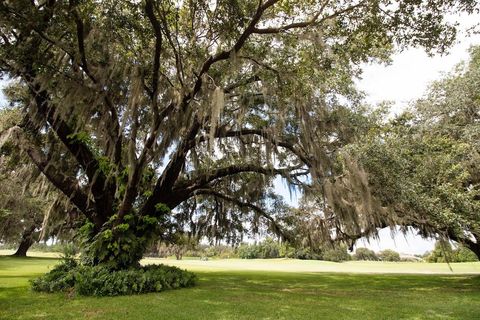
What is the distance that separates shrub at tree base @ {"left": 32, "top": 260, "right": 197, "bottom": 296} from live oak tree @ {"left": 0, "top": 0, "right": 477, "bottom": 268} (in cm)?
48

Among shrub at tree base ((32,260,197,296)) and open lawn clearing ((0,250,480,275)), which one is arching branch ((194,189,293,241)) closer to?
shrub at tree base ((32,260,197,296))

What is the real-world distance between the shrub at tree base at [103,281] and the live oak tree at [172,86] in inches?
18.9

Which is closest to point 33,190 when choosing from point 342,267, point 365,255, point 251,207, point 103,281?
point 103,281

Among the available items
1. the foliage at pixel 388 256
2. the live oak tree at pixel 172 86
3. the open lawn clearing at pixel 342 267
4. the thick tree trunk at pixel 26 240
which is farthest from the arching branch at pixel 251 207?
the foliage at pixel 388 256

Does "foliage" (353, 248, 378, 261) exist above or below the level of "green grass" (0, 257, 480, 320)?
above

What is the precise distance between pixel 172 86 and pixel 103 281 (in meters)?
5.06

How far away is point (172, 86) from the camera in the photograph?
29.9 feet

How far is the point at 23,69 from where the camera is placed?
24.5 feet

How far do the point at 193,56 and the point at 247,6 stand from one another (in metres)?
2.11

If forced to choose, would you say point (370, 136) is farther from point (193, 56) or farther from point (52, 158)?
point (52, 158)

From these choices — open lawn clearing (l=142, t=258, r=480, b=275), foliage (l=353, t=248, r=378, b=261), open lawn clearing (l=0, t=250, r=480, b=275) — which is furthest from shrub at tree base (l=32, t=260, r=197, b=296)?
foliage (l=353, t=248, r=378, b=261)

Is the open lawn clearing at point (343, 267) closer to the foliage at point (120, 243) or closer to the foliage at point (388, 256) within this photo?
the foliage at point (120, 243)

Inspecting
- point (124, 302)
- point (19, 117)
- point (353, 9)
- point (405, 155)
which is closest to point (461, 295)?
point (405, 155)

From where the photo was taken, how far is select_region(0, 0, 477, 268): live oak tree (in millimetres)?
7188
